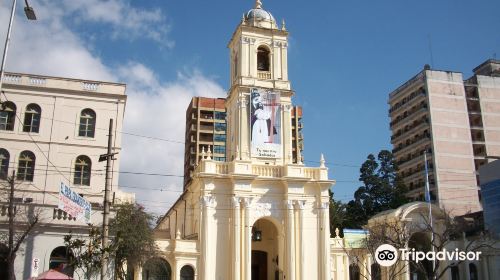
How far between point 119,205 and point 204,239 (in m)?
9.20

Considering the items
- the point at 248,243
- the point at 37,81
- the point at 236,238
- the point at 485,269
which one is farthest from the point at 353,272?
the point at 37,81

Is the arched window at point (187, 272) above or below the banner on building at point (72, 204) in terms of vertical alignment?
below

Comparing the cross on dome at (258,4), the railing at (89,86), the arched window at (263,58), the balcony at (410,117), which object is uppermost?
the cross on dome at (258,4)

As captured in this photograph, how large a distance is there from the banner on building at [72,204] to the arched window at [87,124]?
568 inches

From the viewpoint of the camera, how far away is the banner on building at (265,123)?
47438 mm

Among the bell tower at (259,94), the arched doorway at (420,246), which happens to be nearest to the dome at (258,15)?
the bell tower at (259,94)

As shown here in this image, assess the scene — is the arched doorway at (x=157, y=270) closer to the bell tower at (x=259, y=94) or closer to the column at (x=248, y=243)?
the column at (x=248, y=243)

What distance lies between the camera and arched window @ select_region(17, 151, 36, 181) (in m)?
33.8

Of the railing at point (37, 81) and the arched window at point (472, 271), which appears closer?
the railing at point (37, 81)

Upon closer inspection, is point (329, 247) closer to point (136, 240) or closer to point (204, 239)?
point (204, 239)

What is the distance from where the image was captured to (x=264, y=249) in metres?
48.4

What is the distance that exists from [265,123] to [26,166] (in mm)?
21194

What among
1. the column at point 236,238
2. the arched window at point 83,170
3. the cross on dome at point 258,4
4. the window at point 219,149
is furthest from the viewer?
the window at point 219,149

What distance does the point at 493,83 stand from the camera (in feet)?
261
